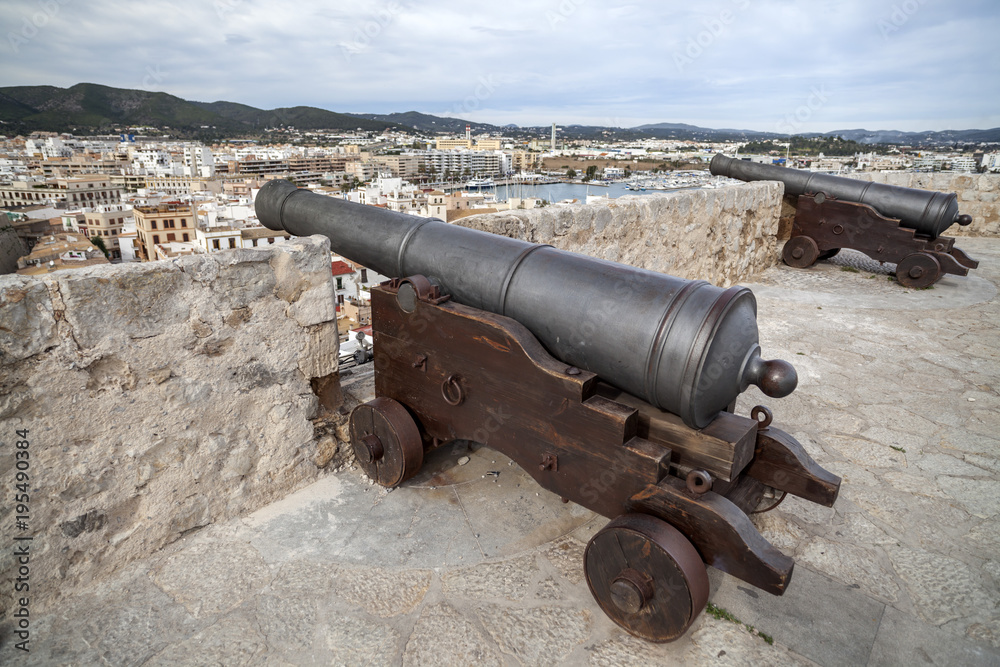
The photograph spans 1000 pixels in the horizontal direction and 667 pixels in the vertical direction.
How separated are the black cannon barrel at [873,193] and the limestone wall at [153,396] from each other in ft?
20.0

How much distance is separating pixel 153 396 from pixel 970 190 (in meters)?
11.5

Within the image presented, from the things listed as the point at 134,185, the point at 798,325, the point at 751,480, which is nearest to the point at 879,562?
the point at 751,480

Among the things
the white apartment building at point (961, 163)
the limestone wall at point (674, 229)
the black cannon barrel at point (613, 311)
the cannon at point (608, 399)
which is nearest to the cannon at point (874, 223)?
the limestone wall at point (674, 229)

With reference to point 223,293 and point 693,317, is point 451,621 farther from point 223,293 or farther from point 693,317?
point 223,293

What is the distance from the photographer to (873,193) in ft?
20.5

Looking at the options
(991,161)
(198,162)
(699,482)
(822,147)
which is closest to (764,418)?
(699,482)

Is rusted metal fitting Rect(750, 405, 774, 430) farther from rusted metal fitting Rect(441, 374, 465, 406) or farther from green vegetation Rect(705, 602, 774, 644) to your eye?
rusted metal fitting Rect(441, 374, 465, 406)

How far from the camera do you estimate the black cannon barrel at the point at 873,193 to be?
233 inches

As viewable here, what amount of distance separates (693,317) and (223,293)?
174 cm

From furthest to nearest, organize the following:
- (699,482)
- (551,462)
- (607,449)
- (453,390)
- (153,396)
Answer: (453,390) → (153,396) → (551,462) → (607,449) → (699,482)

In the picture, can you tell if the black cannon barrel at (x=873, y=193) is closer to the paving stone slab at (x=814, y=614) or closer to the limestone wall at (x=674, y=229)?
the limestone wall at (x=674, y=229)

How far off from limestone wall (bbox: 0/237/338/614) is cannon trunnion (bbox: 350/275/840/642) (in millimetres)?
377

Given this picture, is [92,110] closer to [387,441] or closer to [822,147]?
[822,147]

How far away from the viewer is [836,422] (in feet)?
10.6
